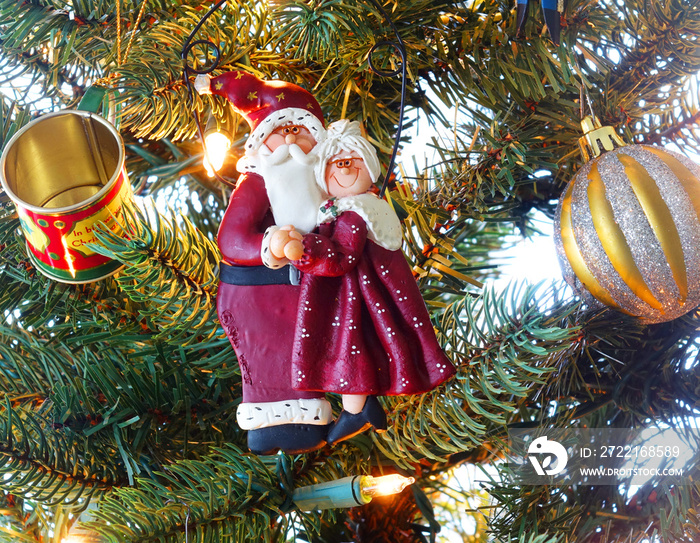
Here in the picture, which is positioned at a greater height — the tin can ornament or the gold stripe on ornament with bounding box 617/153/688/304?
the tin can ornament

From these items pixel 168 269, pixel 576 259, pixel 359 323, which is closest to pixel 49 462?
pixel 168 269

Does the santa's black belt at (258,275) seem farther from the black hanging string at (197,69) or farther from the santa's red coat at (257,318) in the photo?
A: the black hanging string at (197,69)

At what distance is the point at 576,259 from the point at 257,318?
30 cm

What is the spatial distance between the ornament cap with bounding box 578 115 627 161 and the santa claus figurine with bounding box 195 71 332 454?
259 millimetres

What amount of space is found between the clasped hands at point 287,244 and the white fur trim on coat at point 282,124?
10 centimetres

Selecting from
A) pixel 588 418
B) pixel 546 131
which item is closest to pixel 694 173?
pixel 546 131

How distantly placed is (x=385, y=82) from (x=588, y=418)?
447mm

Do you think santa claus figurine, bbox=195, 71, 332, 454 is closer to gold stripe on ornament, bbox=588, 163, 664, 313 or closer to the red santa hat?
the red santa hat

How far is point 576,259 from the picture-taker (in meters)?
0.64

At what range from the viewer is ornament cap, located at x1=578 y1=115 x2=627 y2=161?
0.67 metres

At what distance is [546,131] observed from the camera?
77 centimetres

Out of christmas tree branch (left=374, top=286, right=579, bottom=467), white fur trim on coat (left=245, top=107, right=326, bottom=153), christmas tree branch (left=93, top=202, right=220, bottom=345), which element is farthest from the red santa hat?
christmas tree branch (left=374, top=286, right=579, bottom=467)

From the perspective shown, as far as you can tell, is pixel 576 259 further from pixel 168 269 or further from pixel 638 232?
pixel 168 269

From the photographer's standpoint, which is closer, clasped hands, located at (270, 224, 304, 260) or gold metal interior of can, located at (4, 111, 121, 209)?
clasped hands, located at (270, 224, 304, 260)
